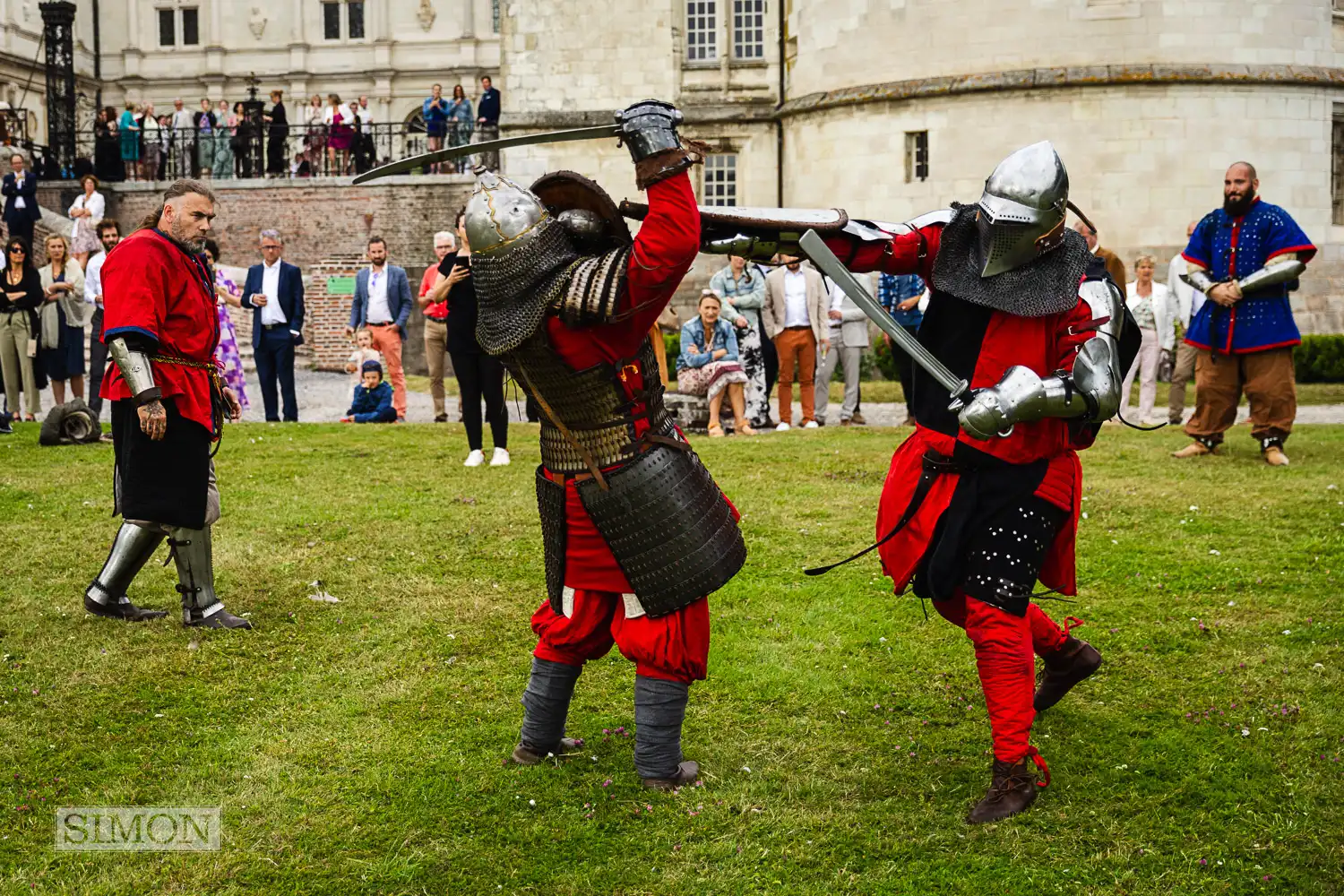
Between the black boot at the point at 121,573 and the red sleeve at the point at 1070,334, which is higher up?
the red sleeve at the point at 1070,334

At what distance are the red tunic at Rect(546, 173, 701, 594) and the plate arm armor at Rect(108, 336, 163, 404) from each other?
2.49 meters

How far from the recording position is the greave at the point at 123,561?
21.3 feet

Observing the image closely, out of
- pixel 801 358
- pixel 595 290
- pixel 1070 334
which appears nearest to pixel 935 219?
pixel 1070 334

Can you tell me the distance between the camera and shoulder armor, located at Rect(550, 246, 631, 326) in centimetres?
416

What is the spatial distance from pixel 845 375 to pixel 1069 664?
9776 millimetres

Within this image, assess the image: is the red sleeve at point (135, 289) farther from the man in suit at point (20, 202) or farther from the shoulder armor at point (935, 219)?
the man in suit at point (20, 202)

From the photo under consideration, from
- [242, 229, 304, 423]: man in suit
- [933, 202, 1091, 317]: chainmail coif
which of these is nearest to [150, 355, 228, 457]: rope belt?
[933, 202, 1091, 317]: chainmail coif

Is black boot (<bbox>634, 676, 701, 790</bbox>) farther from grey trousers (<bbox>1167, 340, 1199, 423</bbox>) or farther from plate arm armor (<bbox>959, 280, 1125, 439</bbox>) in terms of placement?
grey trousers (<bbox>1167, 340, 1199, 423</bbox>)

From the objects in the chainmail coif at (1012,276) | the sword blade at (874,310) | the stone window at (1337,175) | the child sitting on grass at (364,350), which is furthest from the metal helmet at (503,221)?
the stone window at (1337,175)

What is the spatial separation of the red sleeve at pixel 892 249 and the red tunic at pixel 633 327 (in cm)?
63

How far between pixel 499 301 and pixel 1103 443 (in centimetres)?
920

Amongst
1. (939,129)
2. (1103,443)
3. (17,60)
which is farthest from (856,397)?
(17,60)

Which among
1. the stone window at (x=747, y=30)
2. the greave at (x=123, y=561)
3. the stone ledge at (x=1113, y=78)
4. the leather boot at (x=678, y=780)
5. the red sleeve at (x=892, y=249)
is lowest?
the leather boot at (x=678, y=780)

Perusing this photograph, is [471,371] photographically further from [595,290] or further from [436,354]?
[595,290]
